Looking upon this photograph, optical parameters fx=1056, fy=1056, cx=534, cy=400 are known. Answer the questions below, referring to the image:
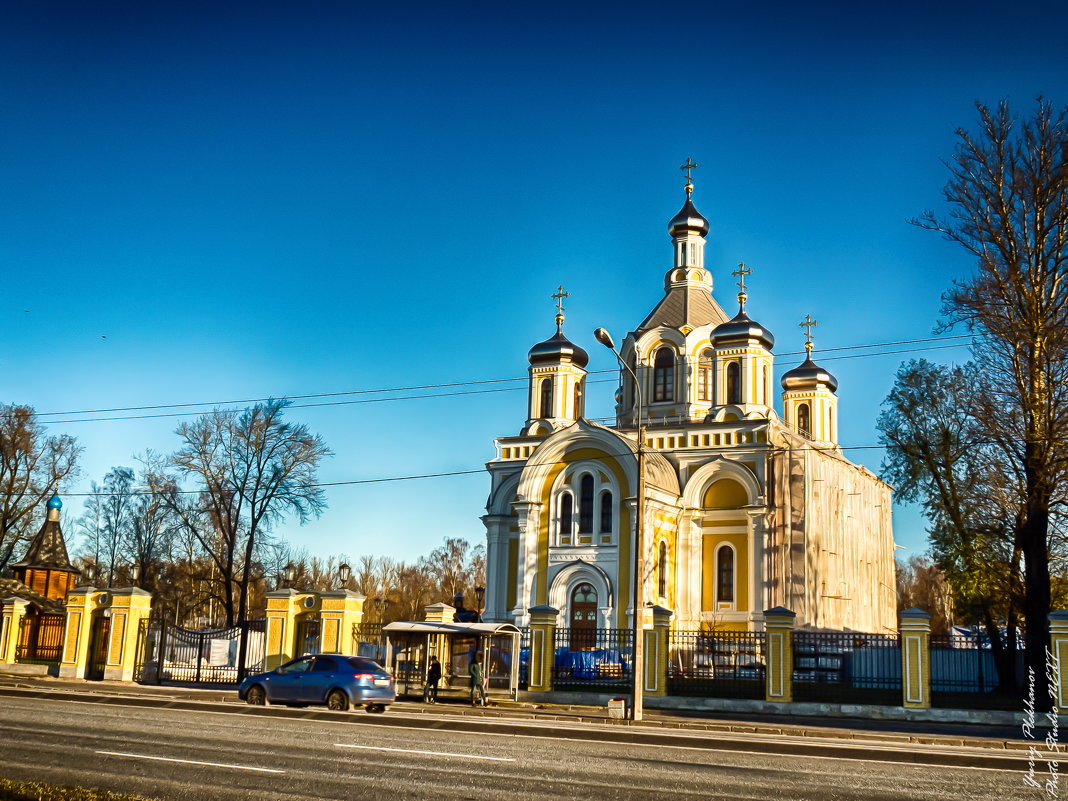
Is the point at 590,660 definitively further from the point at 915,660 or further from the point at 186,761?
the point at 186,761

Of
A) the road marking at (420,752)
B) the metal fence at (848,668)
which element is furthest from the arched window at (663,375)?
the road marking at (420,752)

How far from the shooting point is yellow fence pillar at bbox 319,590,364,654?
82.4 feet

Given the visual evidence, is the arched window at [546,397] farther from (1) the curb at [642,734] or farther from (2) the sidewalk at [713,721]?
(1) the curb at [642,734]

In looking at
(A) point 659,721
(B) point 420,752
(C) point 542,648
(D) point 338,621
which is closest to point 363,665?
(A) point 659,721

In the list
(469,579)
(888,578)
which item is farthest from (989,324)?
(469,579)

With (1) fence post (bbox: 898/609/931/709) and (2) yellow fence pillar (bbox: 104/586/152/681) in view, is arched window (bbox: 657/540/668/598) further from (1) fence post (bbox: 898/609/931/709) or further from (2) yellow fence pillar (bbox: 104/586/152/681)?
(2) yellow fence pillar (bbox: 104/586/152/681)

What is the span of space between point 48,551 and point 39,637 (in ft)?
42.9

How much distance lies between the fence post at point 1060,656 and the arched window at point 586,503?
2102 cm

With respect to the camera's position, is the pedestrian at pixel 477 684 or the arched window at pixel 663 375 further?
the arched window at pixel 663 375

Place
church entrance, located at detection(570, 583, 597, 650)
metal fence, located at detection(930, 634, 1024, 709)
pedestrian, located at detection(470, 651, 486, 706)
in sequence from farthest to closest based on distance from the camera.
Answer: church entrance, located at detection(570, 583, 597, 650) → metal fence, located at detection(930, 634, 1024, 709) → pedestrian, located at detection(470, 651, 486, 706)

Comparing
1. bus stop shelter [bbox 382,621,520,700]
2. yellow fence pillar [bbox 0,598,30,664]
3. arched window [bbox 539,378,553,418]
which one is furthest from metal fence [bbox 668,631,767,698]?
arched window [bbox 539,378,553,418]

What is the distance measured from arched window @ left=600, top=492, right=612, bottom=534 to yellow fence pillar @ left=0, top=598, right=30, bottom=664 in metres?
19.4

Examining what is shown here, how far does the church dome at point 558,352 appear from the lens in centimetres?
4541

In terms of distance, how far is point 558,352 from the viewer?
45.3 m
